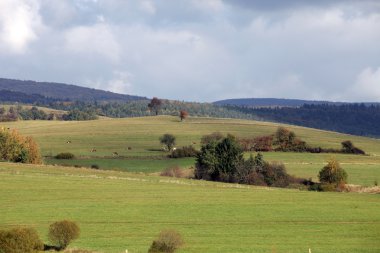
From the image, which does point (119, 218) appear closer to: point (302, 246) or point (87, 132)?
point (302, 246)

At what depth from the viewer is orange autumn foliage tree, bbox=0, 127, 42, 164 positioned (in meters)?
97.4

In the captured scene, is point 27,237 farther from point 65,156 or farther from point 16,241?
point 65,156

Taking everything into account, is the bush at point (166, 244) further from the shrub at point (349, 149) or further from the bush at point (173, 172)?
the shrub at point (349, 149)

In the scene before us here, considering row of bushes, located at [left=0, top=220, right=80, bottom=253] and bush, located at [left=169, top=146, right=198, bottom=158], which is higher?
row of bushes, located at [left=0, top=220, right=80, bottom=253]

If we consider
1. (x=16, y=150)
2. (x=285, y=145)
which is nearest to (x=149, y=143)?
(x=285, y=145)

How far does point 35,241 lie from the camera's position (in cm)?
3469

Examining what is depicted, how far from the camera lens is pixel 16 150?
98.2 m

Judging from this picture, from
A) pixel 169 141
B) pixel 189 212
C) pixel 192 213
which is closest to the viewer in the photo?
pixel 192 213

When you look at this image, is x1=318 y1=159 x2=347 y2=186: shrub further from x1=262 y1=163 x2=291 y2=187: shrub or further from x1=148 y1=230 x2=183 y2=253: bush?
x1=148 y1=230 x2=183 y2=253: bush

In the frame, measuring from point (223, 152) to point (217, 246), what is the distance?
178ft

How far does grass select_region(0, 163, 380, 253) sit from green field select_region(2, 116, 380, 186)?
2754 cm

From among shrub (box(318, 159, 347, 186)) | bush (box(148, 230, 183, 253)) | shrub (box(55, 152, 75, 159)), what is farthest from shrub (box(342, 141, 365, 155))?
bush (box(148, 230, 183, 253))

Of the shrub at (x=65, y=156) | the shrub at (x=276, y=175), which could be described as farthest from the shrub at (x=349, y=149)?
the shrub at (x=65, y=156)

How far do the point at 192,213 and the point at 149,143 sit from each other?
270 feet
